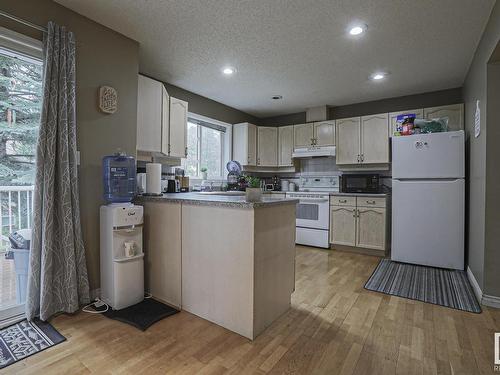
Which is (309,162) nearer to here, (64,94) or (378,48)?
(378,48)

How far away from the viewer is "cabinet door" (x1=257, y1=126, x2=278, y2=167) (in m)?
5.20

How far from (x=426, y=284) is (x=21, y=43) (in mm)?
4140

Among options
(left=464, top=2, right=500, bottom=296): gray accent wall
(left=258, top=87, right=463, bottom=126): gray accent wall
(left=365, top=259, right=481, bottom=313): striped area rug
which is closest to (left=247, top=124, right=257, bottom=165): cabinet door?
(left=258, top=87, right=463, bottom=126): gray accent wall

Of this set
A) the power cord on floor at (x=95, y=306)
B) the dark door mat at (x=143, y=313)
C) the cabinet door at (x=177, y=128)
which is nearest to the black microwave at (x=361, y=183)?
the cabinet door at (x=177, y=128)

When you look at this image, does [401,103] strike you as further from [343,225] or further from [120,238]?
[120,238]

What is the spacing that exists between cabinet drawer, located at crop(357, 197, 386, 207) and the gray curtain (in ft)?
11.7

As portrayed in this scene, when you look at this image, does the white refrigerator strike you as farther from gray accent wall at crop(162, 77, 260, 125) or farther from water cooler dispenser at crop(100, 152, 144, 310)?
water cooler dispenser at crop(100, 152, 144, 310)

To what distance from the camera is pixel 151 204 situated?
2.43m

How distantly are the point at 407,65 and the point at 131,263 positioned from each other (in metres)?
3.60

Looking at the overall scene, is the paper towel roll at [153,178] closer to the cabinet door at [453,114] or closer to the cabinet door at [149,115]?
the cabinet door at [149,115]

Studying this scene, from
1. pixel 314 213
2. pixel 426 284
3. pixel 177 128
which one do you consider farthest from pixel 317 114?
pixel 426 284

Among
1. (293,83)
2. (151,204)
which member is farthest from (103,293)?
(293,83)

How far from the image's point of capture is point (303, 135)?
493 centimetres

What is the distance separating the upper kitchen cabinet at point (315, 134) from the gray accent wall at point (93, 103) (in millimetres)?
3191
